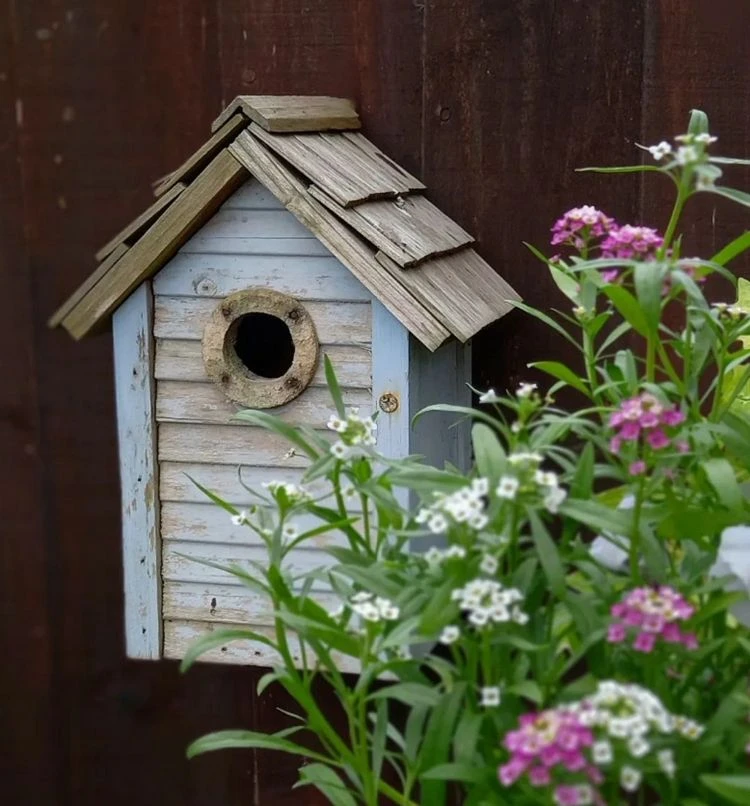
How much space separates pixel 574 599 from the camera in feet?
2.55

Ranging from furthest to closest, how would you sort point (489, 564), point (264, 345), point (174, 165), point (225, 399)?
1. point (174, 165)
2. point (264, 345)
3. point (225, 399)
4. point (489, 564)

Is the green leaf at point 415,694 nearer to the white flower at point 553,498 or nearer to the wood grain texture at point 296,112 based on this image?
the white flower at point 553,498

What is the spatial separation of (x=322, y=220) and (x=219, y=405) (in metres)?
0.23

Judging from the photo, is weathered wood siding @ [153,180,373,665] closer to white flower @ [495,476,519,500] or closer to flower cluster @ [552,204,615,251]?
flower cluster @ [552,204,615,251]

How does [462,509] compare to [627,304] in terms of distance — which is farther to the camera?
[627,304]

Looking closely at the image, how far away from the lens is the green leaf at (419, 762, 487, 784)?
2.48ft

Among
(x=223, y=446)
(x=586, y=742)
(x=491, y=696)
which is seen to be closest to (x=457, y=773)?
(x=491, y=696)

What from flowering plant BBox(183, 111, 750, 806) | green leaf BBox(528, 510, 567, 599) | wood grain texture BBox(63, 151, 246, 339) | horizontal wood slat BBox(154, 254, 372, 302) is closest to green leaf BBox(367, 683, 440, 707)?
flowering plant BBox(183, 111, 750, 806)

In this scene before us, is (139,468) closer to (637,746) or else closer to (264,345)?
(264,345)

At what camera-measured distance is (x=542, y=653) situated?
0.79 meters

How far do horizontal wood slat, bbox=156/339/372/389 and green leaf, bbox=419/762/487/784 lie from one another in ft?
1.60

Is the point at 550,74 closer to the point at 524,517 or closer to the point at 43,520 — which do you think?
the point at 524,517

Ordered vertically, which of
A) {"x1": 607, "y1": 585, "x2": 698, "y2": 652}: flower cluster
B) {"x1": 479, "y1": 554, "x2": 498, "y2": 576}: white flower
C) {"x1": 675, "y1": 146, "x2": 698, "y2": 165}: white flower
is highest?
{"x1": 675, "y1": 146, "x2": 698, "y2": 165}: white flower

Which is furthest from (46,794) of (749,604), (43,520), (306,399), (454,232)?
(749,604)
